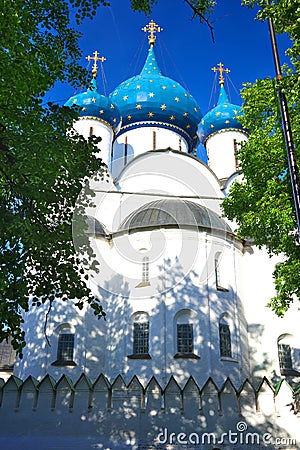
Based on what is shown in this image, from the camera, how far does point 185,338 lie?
15.0 m

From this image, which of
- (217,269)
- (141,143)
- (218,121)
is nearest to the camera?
(217,269)

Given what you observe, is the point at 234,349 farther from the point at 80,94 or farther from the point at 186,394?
the point at 80,94

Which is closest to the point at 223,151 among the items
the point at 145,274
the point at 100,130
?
the point at 100,130

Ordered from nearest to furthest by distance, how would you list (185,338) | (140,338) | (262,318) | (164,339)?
1. (164,339)
2. (185,338)
3. (140,338)
4. (262,318)

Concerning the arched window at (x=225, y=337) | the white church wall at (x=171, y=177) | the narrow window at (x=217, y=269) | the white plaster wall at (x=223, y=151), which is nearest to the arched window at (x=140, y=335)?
the arched window at (x=225, y=337)

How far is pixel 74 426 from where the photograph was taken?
10.1 m

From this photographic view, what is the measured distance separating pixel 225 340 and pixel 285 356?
9.34 feet

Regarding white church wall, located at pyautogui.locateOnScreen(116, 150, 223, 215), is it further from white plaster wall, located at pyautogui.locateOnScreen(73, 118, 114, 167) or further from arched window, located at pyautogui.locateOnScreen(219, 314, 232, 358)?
arched window, located at pyautogui.locateOnScreen(219, 314, 232, 358)

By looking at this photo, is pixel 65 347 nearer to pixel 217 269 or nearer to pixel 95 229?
pixel 95 229

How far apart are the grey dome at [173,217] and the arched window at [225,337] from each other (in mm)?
3564

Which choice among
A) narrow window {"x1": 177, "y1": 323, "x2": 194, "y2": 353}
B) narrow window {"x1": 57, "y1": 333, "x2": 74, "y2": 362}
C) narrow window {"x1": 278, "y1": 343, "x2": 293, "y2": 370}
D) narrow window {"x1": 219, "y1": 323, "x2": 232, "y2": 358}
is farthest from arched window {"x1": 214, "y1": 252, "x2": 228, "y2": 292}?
narrow window {"x1": 57, "y1": 333, "x2": 74, "y2": 362}

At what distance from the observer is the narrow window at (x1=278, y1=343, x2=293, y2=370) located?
53.2 feet

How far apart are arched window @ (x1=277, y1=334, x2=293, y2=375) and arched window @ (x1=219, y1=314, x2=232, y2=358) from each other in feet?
7.80

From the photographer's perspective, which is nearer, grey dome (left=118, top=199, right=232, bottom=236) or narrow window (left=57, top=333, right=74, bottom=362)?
narrow window (left=57, top=333, right=74, bottom=362)
